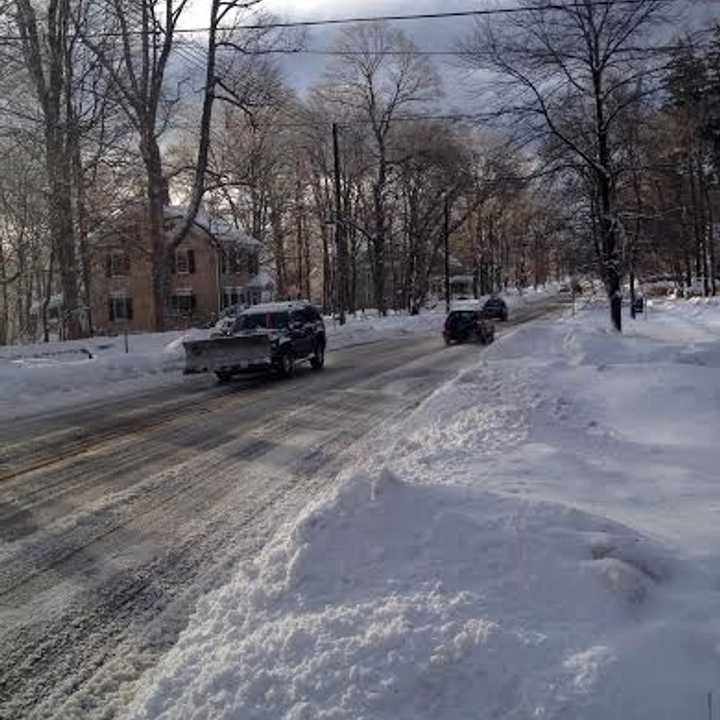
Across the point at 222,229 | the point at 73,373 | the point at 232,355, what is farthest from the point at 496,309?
the point at 73,373

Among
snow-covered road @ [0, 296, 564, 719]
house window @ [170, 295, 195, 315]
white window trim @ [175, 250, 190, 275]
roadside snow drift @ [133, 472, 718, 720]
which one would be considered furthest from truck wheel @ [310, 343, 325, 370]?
white window trim @ [175, 250, 190, 275]

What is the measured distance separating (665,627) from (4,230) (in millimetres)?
48795

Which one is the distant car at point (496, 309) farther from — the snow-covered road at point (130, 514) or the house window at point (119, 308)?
the snow-covered road at point (130, 514)

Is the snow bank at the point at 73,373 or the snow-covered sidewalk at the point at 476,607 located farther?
the snow bank at the point at 73,373

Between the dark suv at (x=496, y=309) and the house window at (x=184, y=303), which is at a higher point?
the house window at (x=184, y=303)

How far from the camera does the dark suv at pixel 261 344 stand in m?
22.3

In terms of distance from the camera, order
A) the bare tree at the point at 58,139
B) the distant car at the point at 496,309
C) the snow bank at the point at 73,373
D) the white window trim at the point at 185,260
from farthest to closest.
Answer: the white window trim at the point at 185,260
the distant car at the point at 496,309
the bare tree at the point at 58,139
the snow bank at the point at 73,373

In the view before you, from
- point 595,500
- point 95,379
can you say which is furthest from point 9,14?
point 595,500

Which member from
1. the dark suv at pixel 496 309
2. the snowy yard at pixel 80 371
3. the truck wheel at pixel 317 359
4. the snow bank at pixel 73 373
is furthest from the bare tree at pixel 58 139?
the dark suv at pixel 496 309

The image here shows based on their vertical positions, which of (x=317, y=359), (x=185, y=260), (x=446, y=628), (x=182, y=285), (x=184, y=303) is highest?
(x=185, y=260)

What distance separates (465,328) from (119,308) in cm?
4109

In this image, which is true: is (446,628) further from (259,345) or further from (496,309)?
(496,309)

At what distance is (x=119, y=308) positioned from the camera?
72.6m

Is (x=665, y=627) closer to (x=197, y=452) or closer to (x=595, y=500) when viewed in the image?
(x=595, y=500)
